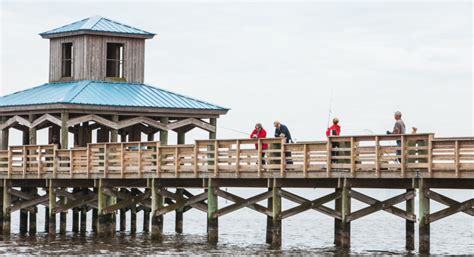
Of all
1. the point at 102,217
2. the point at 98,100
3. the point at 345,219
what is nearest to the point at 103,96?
the point at 98,100

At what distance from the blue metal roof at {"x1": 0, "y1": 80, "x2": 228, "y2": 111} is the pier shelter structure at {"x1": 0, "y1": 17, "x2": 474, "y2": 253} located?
0.07 metres

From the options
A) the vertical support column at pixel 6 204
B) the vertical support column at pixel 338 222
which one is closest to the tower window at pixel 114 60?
the vertical support column at pixel 6 204

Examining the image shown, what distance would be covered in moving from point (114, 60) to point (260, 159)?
16.2 metres

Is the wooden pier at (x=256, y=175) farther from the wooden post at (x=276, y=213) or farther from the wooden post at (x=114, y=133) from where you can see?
the wooden post at (x=114, y=133)

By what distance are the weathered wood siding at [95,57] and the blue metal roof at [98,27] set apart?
1.05 feet

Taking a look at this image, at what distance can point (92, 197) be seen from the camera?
4675cm

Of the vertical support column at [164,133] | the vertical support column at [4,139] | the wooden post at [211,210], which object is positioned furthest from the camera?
the vertical support column at [4,139]

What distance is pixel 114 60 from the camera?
2104 inches

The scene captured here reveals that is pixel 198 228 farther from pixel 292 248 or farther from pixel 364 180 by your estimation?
pixel 364 180

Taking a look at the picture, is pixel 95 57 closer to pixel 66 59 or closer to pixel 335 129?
pixel 66 59

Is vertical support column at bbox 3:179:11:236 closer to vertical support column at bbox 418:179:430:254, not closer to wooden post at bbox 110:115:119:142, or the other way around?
wooden post at bbox 110:115:119:142

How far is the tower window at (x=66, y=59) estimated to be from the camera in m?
53.7

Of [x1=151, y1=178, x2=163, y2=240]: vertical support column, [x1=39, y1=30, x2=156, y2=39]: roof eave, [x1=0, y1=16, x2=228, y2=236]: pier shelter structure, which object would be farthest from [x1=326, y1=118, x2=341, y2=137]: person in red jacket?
[x1=39, y1=30, x2=156, y2=39]: roof eave

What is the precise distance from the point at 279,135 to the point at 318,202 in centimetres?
242
